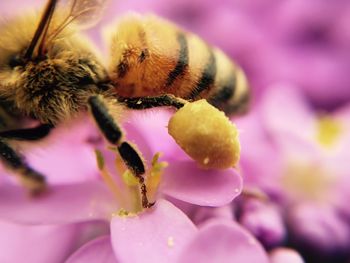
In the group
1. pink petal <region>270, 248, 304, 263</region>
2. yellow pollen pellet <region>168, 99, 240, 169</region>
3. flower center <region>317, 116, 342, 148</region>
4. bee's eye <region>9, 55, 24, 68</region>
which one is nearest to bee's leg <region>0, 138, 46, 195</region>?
bee's eye <region>9, 55, 24, 68</region>

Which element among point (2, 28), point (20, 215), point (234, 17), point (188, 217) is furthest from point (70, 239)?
point (234, 17)

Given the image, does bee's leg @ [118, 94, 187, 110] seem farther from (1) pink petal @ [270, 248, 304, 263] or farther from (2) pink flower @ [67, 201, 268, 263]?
(1) pink petal @ [270, 248, 304, 263]

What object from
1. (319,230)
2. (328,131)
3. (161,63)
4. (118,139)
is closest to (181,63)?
(161,63)

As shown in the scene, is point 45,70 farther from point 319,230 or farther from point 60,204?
point 319,230

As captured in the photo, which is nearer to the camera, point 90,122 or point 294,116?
point 90,122

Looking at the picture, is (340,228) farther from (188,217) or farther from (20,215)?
(20,215)
